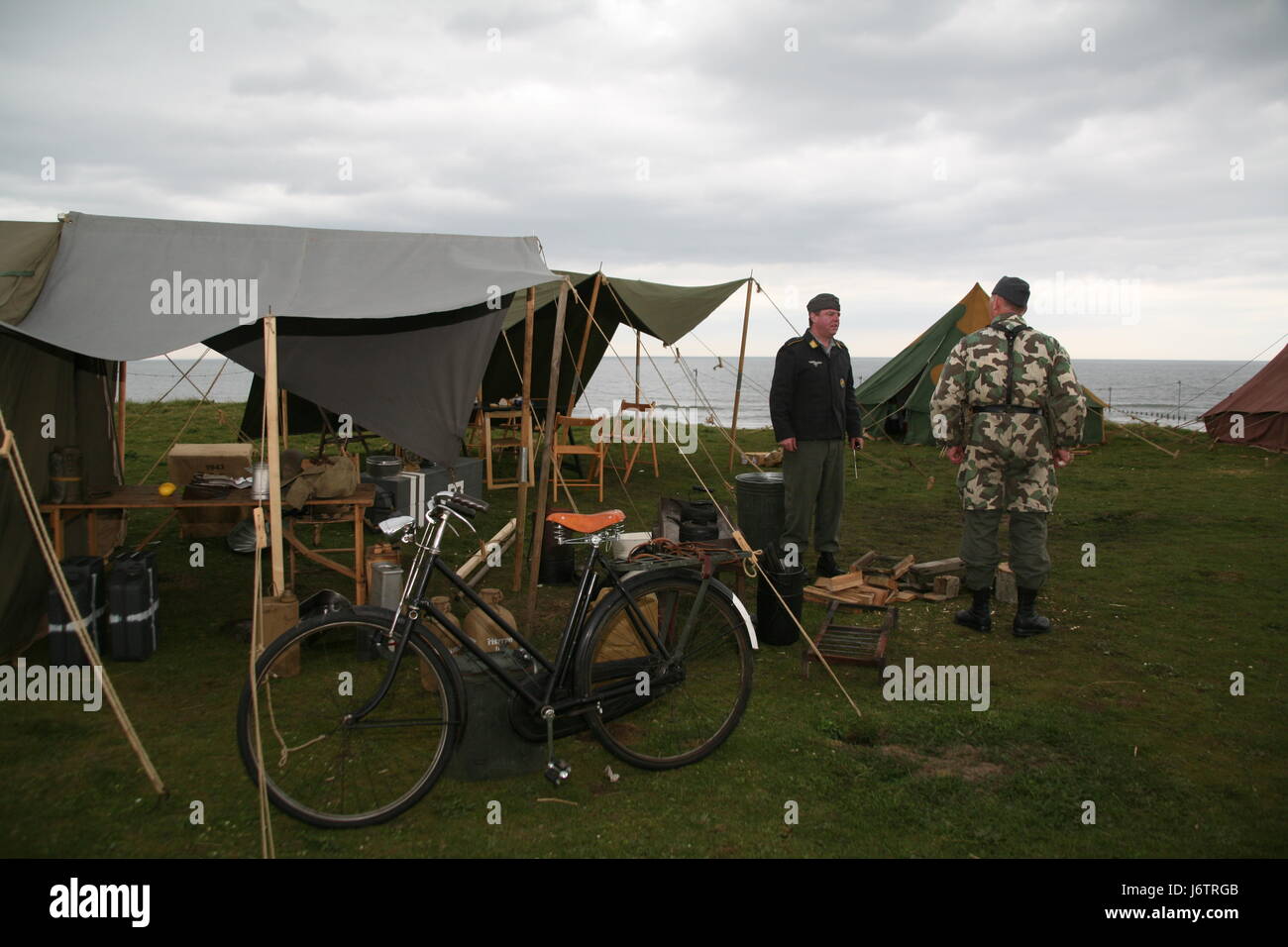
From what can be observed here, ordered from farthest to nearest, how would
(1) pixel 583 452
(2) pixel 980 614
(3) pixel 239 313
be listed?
(1) pixel 583 452
(2) pixel 980 614
(3) pixel 239 313

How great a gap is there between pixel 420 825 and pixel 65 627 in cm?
228

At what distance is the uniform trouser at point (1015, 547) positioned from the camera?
4340mm

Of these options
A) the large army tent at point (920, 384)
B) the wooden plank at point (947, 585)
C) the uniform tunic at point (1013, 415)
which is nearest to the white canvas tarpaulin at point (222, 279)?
the uniform tunic at point (1013, 415)

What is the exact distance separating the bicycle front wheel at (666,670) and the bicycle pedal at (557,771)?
0.16 meters

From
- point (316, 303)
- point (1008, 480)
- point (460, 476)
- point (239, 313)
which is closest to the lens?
point (239, 313)

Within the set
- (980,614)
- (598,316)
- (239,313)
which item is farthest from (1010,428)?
(598,316)

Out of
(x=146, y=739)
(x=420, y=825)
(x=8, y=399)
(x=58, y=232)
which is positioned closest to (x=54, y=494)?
(x=8, y=399)

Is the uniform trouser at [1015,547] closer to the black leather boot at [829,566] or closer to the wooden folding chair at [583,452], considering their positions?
the black leather boot at [829,566]

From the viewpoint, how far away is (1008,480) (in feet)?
14.3

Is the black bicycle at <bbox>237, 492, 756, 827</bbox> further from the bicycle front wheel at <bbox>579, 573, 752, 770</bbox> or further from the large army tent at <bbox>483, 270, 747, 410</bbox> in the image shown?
the large army tent at <bbox>483, 270, 747, 410</bbox>

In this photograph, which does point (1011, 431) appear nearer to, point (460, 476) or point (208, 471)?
point (460, 476)

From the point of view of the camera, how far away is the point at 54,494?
4164 mm

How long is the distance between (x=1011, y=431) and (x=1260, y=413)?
31.3ft
